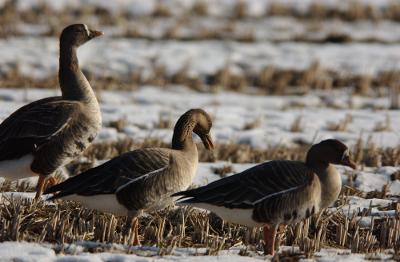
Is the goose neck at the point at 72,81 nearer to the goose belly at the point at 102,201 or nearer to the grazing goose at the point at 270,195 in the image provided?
the goose belly at the point at 102,201

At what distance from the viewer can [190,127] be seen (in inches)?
297

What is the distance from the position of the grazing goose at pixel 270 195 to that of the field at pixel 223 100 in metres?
0.27

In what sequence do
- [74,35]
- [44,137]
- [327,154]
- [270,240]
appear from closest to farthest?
[270,240] < [327,154] < [44,137] < [74,35]

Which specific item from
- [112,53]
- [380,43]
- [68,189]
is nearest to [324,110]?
[112,53]

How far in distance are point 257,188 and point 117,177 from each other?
1.16 metres

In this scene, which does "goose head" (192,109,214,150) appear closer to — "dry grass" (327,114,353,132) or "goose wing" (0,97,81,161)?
"goose wing" (0,97,81,161)

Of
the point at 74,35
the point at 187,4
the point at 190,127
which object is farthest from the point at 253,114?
the point at 187,4

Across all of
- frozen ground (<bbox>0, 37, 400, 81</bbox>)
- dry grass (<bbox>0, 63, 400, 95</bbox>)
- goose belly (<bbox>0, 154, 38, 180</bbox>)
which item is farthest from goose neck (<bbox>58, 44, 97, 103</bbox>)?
frozen ground (<bbox>0, 37, 400, 81</bbox>)

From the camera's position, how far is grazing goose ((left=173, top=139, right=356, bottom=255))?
653cm

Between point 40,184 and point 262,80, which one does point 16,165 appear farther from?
point 262,80

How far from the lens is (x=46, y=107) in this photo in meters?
8.02

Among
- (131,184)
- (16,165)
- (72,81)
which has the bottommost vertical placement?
(131,184)

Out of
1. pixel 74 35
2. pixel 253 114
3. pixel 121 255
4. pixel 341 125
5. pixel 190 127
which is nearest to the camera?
pixel 121 255

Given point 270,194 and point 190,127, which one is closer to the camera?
point 270,194
